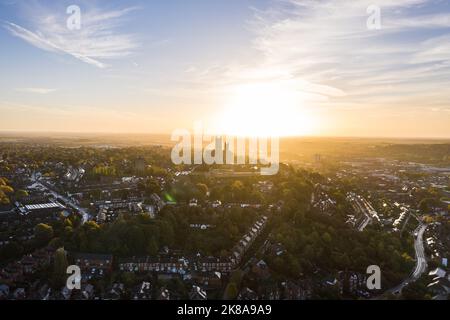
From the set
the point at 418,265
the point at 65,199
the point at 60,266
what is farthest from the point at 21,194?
the point at 418,265

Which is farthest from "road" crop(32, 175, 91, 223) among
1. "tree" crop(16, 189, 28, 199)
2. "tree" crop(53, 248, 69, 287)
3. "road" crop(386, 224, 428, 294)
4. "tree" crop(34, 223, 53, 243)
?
"road" crop(386, 224, 428, 294)

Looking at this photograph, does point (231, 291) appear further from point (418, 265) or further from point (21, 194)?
point (21, 194)

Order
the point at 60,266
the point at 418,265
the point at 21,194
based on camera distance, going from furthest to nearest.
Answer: the point at 21,194 < the point at 418,265 < the point at 60,266

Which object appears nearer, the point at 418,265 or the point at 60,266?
the point at 60,266

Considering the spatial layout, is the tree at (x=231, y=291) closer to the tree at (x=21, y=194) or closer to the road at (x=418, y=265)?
the road at (x=418, y=265)

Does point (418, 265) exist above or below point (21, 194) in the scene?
below

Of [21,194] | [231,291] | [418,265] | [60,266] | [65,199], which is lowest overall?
[418,265]
